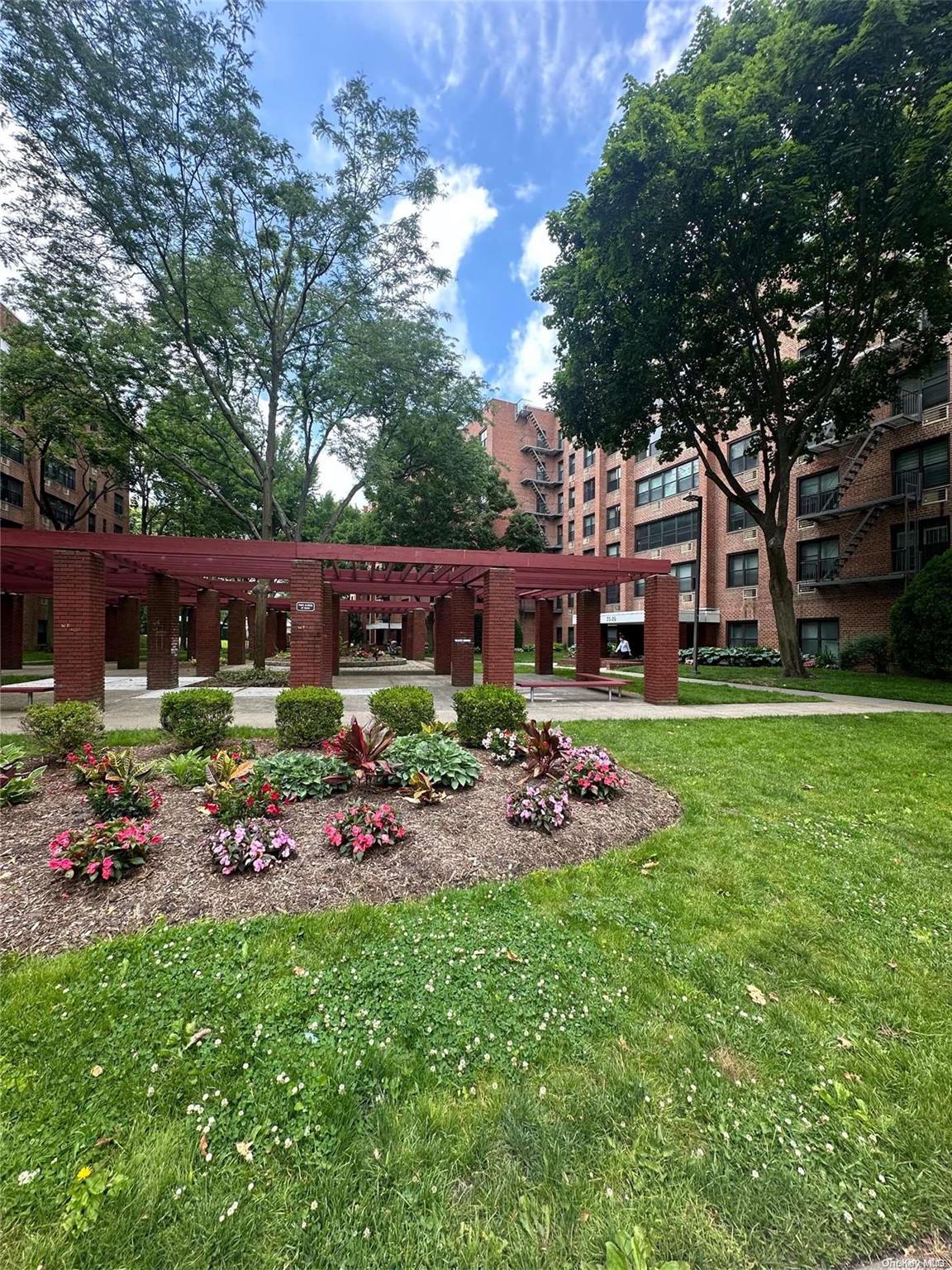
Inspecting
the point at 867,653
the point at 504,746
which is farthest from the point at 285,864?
the point at 867,653

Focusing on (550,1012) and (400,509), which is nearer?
(550,1012)

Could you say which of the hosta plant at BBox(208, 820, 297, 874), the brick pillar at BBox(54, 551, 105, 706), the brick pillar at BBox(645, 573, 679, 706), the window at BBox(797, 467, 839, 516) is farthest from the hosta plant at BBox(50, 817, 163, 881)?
the window at BBox(797, 467, 839, 516)

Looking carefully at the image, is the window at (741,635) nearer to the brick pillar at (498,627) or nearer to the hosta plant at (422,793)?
the brick pillar at (498,627)

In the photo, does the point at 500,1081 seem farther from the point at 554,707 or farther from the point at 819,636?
the point at 819,636

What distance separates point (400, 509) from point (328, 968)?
23.2 meters

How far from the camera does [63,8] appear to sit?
389 inches

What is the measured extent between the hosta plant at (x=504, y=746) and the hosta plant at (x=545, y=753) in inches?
8.9

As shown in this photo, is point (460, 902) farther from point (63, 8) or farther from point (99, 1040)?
point (63, 8)

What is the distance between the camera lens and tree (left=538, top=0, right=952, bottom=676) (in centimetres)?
1021

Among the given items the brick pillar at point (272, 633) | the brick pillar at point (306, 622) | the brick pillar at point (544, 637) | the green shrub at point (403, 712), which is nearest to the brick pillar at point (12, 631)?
the brick pillar at point (272, 633)

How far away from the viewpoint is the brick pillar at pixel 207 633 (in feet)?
60.7

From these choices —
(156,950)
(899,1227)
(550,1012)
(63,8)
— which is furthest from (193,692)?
(63,8)

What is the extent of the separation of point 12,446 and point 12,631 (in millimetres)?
11233

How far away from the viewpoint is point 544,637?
19234mm
